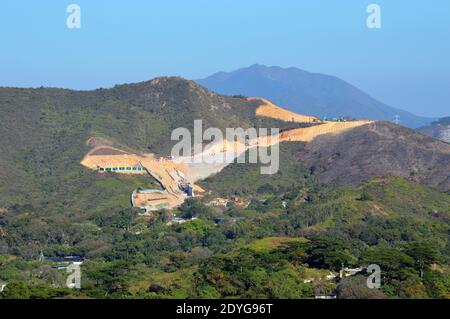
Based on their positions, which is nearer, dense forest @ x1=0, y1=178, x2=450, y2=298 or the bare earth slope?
dense forest @ x1=0, y1=178, x2=450, y2=298

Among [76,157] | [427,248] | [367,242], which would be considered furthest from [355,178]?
[427,248]

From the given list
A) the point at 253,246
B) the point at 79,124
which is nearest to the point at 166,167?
the point at 79,124

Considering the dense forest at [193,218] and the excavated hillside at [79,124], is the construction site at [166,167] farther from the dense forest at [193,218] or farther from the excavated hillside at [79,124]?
the excavated hillside at [79,124]

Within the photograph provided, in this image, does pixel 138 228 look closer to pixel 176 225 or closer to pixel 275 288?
pixel 176 225

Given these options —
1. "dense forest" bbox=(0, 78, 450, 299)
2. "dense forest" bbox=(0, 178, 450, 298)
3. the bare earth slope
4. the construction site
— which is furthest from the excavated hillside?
the bare earth slope

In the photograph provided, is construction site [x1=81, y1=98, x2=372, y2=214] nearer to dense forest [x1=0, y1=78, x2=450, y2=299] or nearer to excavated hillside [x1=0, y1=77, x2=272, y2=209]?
dense forest [x1=0, y1=78, x2=450, y2=299]

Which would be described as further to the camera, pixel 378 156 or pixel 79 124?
pixel 79 124

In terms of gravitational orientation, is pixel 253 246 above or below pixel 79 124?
below

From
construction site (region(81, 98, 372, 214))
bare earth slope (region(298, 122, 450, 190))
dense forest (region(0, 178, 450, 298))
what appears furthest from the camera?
bare earth slope (region(298, 122, 450, 190))

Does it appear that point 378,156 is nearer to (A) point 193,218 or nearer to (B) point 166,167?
(B) point 166,167
